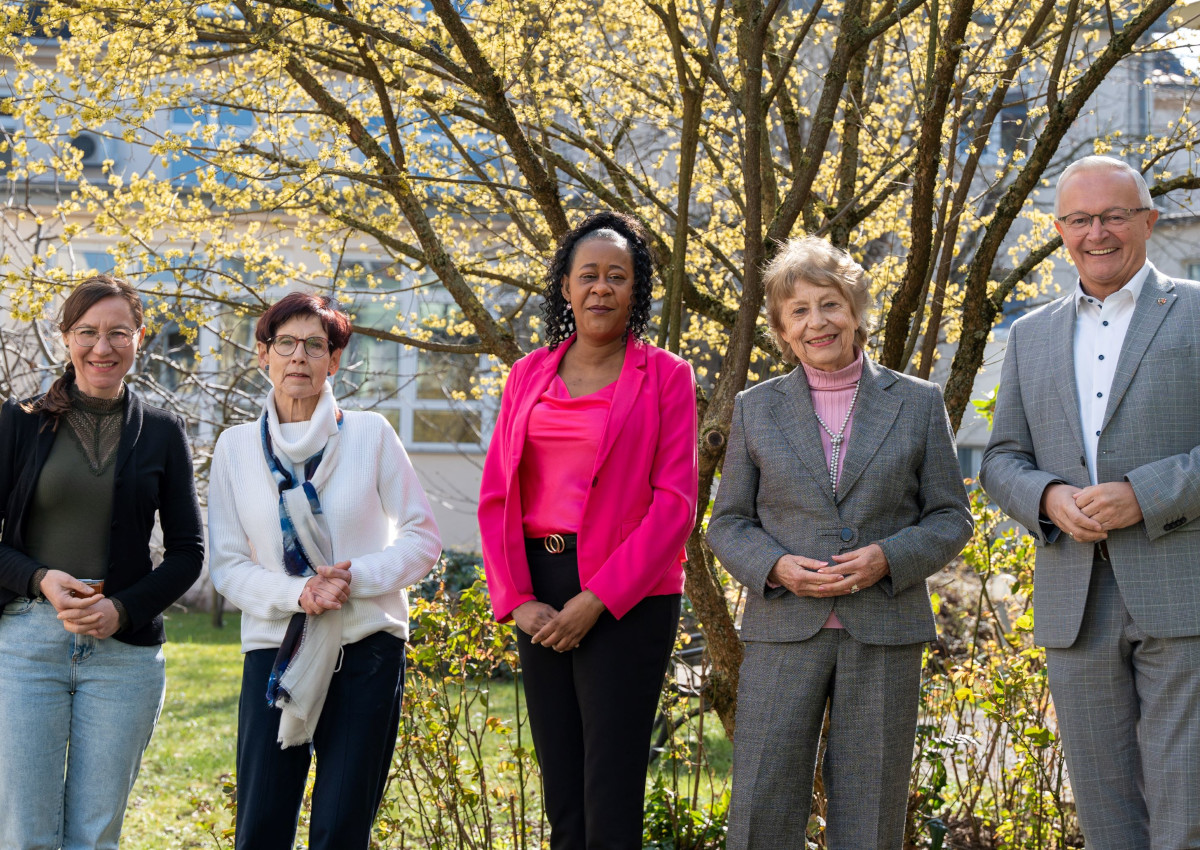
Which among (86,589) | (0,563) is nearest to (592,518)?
(86,589)

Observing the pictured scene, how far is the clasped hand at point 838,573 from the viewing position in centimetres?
296

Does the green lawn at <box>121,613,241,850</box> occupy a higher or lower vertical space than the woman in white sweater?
lower

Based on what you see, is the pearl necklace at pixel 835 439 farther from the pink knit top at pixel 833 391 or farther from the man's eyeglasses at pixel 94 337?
the man's eyeglasses at pixel 94 337

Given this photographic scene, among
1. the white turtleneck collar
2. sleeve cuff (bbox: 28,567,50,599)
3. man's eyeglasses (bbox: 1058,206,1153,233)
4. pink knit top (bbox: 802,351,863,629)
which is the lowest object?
sleeve cuff (bbox: 28,567,50,599)

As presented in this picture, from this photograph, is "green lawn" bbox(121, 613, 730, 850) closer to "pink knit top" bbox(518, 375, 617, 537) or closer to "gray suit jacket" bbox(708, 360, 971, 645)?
"pink knit top" bbox(518, 375, 617, 537)

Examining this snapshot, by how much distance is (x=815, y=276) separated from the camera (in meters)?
3.20

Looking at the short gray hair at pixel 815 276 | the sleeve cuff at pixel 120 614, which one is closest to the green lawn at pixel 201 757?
the sleeve cuff at pixel 120 614

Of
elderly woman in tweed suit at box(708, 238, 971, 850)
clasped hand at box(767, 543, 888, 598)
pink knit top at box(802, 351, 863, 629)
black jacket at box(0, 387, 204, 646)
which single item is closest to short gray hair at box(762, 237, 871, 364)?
elderly woman in tweed suit at box(708, 238, 971, 850)

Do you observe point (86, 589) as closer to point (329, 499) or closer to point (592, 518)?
point (329, 499)

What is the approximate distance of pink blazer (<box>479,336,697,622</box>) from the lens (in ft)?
9.96

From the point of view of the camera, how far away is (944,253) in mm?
4801

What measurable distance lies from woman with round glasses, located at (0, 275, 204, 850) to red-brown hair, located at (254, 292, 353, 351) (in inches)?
19.7

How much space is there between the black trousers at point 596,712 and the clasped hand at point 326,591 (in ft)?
1.59

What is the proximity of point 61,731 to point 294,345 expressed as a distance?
128 centimetres
